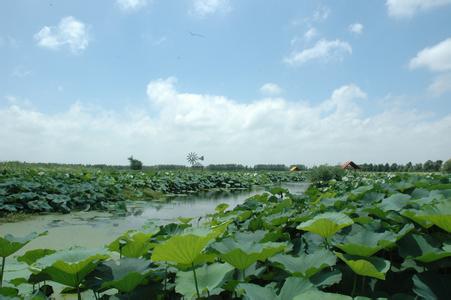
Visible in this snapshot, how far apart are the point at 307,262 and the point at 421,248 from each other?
1.33ft

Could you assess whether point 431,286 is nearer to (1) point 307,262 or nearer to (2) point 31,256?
(1) point 307,262

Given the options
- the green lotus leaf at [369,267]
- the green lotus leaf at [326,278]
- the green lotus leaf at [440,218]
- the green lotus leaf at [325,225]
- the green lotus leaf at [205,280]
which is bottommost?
the green lotus leaf at [205,280]

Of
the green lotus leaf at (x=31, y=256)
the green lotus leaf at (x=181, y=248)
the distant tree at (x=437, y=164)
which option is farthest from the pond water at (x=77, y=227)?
the distant tree at (x=437, y=164)

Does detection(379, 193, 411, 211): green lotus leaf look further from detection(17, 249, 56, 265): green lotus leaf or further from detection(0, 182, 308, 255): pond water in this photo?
detection(0, 182, 308, 255): pond water

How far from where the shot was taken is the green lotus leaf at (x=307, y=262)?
46.0 inches

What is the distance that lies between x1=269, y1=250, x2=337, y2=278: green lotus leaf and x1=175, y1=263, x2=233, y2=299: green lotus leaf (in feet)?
0.65

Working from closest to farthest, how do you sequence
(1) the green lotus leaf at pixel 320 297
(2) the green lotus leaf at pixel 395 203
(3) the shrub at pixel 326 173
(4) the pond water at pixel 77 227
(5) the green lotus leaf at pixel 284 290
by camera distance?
1. (1) the green lotus leaf at pixel 320 297
2. (5) the green lotus leaf at pixel 284 290
3. (2) the green lotus leaf at pixel 395 203
4. (4) the pond water at pixel 77 227
5. (3) the shrub at pixel 326 173

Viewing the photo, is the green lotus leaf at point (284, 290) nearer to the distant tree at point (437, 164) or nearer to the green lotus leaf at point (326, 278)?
the green lotus leaf at point (326, 278)

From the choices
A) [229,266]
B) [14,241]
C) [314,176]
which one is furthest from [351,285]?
[314,176]

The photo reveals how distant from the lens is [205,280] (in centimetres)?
124

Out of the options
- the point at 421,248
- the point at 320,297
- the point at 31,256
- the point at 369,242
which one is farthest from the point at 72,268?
the point at 421,248

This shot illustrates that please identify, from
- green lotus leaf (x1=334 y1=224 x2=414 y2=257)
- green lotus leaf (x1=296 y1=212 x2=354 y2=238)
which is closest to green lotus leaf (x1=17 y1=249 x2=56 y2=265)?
green lotus leaf (x1=296 y1=212 x2=354 y2=238)

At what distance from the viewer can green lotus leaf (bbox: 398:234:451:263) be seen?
3.80ft

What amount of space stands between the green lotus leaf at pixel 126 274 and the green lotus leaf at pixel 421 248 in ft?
3.05
